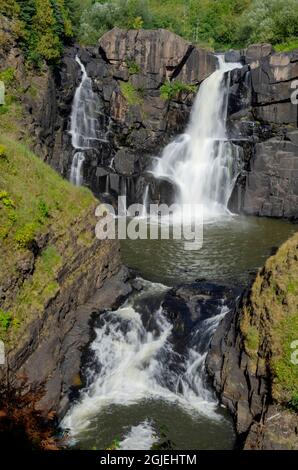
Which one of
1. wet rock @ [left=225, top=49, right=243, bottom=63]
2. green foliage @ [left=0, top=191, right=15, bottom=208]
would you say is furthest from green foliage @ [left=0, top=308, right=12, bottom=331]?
wet rock @ [left=225, top=49, right=243, bottom=63]

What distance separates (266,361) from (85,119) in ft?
97.7

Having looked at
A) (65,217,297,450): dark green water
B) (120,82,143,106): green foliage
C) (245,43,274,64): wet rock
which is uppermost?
(245,43,274,64): wet rock

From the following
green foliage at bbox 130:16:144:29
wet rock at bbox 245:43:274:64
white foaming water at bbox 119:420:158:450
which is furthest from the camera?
green foliage at bbox 130:16:144:29

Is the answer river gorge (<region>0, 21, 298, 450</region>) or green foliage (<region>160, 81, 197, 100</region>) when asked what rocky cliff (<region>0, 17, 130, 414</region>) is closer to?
river gorge (<region>0, 21, 298, 450</region>)

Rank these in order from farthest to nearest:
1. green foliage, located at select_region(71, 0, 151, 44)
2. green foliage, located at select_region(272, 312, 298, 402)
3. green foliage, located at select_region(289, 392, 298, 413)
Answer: green foliage, located at select_region(71, 0, 151, 44), green foliage, located at select_region(272, 312, 298, 402), green foliage, located at select_region(289, 392, 298, 413)

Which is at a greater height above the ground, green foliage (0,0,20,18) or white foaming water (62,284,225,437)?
green foliage (0,0,20,18)

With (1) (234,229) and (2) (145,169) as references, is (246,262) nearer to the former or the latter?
(1) (234,229)

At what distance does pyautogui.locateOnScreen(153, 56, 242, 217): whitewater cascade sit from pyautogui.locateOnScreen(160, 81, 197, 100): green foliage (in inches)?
39.8

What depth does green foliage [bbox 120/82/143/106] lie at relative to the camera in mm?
37600

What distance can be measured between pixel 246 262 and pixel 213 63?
22.5 meters

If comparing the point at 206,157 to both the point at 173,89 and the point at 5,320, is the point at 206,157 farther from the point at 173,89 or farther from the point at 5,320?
the point at 5,320

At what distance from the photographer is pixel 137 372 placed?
15.3 m

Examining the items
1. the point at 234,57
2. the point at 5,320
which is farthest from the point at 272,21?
the point at 5,320

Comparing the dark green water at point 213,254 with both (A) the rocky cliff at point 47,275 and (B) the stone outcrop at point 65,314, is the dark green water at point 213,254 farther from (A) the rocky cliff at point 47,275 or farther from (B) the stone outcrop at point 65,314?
(A) the rocky cliff at point 47,275
